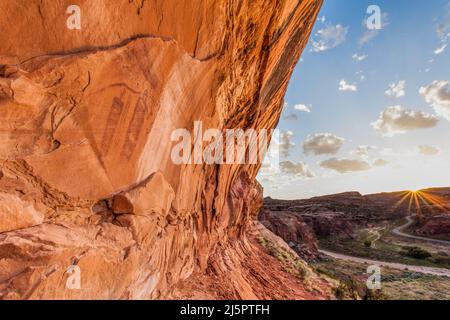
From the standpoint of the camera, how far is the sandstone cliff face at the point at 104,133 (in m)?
3.01

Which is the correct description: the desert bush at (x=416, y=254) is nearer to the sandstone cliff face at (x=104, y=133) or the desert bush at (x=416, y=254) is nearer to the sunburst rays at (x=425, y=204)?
the sunburst rays at (x=425, y=204)

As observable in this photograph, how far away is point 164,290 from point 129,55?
4.66 meters

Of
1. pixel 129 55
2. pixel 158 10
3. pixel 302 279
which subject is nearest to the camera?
pixel 129 55

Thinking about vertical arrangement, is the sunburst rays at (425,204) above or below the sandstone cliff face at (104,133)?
below

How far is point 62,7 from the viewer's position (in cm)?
331

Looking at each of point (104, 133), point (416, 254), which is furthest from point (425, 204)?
point (104, 133)

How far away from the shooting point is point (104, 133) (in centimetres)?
374

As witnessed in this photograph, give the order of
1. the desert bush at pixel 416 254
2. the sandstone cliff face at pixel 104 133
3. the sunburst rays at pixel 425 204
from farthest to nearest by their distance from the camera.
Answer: the sunburst rays at pixel 425 204
the desert bush at pixel 416 254
the sandstone cliff face at pixel 104 133

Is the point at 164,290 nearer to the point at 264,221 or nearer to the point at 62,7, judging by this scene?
the point at 62,7

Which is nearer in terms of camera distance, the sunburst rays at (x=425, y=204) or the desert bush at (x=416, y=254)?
the desert bush at (x=416, y=254)

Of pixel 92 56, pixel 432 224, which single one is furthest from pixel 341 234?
pixel 92 56

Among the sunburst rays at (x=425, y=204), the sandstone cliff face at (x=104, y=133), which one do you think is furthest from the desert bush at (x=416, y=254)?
the sandstone cliff face at (x=104, y=133)

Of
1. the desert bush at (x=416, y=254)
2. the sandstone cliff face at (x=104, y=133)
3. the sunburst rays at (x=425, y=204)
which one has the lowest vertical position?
the desert bush at (x=416, y=254)
